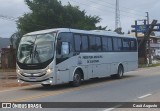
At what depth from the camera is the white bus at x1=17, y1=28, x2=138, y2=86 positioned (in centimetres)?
1956

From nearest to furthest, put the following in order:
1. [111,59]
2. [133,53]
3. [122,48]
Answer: [111,59]
[122,48]
[133,53]

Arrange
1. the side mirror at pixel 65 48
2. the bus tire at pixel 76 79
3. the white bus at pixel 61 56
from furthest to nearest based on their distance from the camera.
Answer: the bus tire at pixel 76 79, the side mirror at pixel 65 48, the white bus at pixel 61 56

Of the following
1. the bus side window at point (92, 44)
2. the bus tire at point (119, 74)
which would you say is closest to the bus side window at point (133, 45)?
the bus tire at point (119, 74)

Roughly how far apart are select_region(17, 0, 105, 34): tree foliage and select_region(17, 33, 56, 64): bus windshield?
118 ft

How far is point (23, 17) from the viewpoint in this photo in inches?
2340

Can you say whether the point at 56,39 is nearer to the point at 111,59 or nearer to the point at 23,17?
the point at 111,59

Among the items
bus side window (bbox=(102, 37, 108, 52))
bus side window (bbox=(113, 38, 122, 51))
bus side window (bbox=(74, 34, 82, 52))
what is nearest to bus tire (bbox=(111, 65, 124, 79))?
bus side window (bbox=(113, 38, 122, 51))

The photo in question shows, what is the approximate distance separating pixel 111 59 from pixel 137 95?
31.9 ft

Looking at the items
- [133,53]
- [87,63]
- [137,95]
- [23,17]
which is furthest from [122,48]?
[23,17]

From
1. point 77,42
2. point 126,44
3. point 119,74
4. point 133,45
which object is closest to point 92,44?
point 77,42

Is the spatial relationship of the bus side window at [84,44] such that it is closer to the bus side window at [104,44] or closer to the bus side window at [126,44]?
the bus side window at [104,44]

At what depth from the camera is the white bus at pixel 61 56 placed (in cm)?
1956

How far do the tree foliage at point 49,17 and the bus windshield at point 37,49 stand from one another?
36.0m

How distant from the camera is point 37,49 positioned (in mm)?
19750
